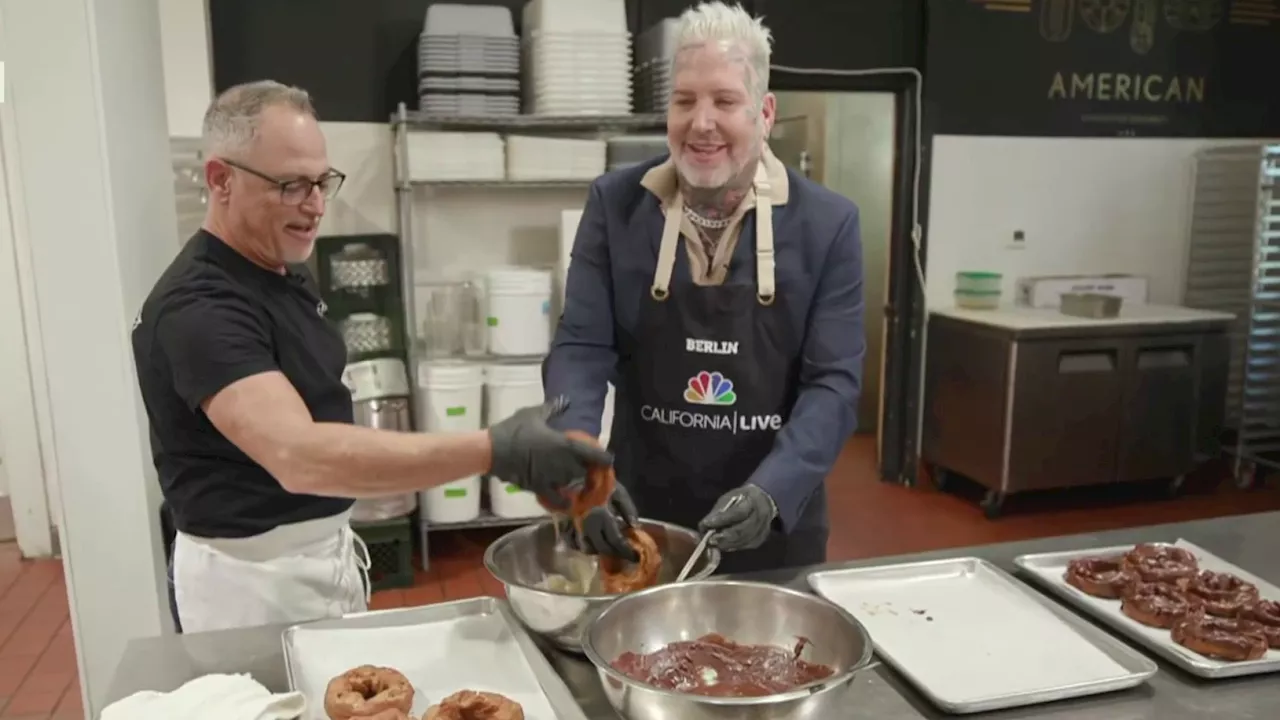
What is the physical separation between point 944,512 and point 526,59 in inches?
122

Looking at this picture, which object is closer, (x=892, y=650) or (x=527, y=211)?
(x=892, y=650)

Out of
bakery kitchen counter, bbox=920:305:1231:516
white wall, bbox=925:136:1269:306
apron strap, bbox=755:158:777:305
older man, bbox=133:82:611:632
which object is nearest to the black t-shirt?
older man, bbox=133:82:611:632

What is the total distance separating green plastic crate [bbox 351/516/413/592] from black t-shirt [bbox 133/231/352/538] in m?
2.29

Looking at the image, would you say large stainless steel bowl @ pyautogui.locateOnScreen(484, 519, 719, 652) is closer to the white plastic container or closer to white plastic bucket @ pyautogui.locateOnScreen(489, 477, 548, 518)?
the white plastic container

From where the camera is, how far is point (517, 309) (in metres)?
4.26

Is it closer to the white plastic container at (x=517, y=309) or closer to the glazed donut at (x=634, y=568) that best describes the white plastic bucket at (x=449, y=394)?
the white plastic container at (x=517, y=309)

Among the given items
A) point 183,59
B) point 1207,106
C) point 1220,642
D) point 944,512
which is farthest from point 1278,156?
point 183,59

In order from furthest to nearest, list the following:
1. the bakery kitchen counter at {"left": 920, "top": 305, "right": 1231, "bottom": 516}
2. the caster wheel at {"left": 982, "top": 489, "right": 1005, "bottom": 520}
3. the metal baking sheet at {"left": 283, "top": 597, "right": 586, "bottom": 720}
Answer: the caster wheel at {"left": 982, "top": 489, "right": 1005, "bottom": 520} < the bakery kitchen counter at {"left": 920, "top": 305, "right": 1231, "bottom": 516} < the metal baking sheet at {"left": 283, "top": 597, "right": 586, "bottom": 720}

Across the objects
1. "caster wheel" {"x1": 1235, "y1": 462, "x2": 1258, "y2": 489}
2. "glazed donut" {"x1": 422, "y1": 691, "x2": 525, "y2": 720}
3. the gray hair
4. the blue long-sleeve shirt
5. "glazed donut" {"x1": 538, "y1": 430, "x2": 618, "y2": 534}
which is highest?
the gray hair

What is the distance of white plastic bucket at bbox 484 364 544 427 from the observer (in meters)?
4.27

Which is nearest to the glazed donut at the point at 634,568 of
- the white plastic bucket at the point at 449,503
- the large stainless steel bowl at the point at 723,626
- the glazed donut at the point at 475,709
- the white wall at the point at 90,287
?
the large stainless steel bowl at the point at 723,626

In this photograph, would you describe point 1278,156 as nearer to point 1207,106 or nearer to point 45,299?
point 1207,106

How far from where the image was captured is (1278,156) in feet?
17.3

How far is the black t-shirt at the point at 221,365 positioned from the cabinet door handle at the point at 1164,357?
14.9 ft
